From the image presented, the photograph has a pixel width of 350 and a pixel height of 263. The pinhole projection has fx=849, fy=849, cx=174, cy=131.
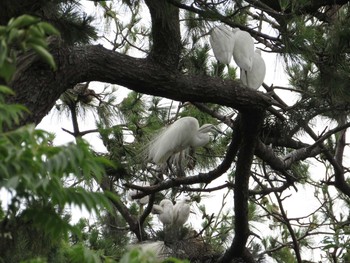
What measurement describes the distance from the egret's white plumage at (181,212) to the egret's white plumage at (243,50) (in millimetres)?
963

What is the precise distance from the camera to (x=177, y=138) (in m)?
4.27

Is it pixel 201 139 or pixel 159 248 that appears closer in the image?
pixel 159 248

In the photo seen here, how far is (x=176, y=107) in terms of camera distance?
499 cm

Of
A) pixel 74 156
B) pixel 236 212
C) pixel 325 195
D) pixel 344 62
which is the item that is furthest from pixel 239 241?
pixel 74 156

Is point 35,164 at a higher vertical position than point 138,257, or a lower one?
higher

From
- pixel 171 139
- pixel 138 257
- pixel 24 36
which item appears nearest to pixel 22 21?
pixel 24 36

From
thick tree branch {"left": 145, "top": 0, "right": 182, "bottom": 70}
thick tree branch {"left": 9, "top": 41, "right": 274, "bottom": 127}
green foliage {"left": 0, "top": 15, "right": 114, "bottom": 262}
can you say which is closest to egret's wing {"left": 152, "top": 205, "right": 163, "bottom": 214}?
thick tree branch {"left": 9, "top": 41, "right": 274, "bottom": 127}

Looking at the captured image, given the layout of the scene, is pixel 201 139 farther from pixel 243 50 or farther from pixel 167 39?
pixel 167 39

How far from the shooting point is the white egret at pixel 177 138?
4.23 metres

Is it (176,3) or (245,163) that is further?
(245,163)

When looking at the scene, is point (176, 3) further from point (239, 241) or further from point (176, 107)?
point (176, 107)

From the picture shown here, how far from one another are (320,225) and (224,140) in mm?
709

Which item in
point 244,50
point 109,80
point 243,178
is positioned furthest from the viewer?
point 244,50

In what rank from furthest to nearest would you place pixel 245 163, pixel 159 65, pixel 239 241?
pixel 239 241, pixel 245 163, pixel 159 65
